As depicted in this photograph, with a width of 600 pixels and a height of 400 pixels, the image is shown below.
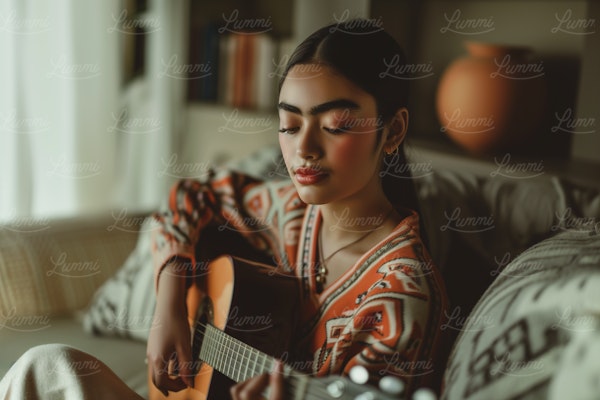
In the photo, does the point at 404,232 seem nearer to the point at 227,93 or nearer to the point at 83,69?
the point at 227,93

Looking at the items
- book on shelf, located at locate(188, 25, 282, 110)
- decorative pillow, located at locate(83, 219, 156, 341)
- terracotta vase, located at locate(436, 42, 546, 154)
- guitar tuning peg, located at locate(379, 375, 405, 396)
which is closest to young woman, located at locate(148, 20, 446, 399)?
guitar tuning peg, located at locate(379, 375, 405, 396)

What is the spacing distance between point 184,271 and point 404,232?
40 centimetres

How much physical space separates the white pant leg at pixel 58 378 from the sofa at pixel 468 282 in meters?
0.27

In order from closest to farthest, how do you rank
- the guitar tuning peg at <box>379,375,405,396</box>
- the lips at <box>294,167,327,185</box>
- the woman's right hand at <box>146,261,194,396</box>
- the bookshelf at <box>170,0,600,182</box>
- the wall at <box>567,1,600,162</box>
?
the guitar tuning peg at <box>379,375,405,396</box>
the lips at <box>294,167,327,185</box>
the woman's right hand at <box>146,261,194,396</box>
the wall at <box>567,1,600,162</box>
the bookshelf at <box>170,0,600,182</box>

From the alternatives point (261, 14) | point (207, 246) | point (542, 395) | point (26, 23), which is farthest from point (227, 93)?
point (542, 395)

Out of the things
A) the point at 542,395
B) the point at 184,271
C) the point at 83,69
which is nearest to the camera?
the point at 542,395

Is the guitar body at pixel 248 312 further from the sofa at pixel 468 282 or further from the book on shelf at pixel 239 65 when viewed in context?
the book on shelf at pixel 239 65

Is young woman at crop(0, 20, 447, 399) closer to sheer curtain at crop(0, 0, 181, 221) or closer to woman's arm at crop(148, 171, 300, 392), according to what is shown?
woman's arm at crop(148, 171, 300, 392)

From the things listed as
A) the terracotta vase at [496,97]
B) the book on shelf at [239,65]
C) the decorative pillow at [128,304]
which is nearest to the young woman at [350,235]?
the decorative pillow at [128,304]

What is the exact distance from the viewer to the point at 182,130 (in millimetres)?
2143

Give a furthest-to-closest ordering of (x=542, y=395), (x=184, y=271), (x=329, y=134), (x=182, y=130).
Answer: (x=182, y=130)
(x=184, y=271)
(x=329, y=134)
(x=542, y=395)

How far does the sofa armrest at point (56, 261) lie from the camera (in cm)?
140

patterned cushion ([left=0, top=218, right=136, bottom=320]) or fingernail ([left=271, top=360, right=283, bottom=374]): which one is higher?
fingernail ([left=271, top=360, right=283, bottom=374])

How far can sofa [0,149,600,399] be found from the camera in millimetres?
710
